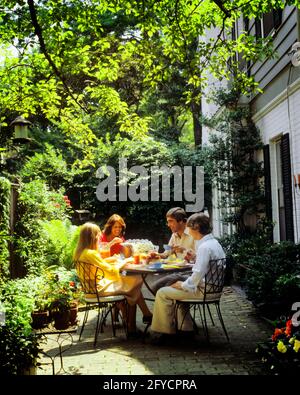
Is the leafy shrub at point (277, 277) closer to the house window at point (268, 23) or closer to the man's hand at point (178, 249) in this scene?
the man's hand at point (178, 249)

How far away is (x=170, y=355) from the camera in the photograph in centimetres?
550

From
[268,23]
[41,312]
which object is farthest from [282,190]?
[41,312]

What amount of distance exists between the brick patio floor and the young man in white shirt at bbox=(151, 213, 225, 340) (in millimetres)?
281

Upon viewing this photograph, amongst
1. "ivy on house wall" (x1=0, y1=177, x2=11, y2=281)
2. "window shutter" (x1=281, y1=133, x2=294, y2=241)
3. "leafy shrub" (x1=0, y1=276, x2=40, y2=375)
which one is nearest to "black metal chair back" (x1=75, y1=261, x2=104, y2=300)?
"ivy on house wall" (x1=0, y1=177, x2=11, y2=281)

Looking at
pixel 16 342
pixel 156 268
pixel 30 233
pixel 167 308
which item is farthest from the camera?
pixel 30 233

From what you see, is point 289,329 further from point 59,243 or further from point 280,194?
point 59,243

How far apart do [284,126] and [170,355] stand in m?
5.06

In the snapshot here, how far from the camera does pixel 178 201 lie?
16047 millimetres

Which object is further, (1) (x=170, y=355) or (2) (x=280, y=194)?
(2) (x=280, y=194)

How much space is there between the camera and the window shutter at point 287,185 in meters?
8.47

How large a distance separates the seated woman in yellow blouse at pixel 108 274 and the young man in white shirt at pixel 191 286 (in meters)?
0.59

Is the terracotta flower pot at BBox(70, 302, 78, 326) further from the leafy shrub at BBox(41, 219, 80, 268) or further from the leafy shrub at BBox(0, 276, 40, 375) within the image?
the leafy shrub at BBox(41, 219, 80, 268)

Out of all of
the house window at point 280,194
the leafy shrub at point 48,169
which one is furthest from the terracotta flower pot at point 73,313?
the leafy shrub at point 48,169
